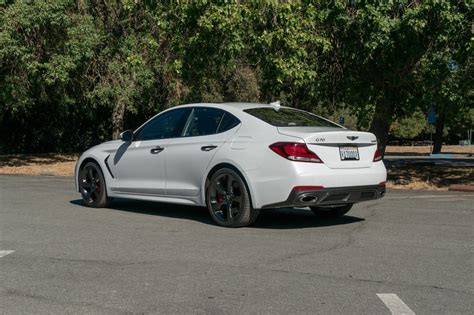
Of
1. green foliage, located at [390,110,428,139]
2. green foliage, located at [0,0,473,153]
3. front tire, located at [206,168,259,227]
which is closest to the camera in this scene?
front tire, located at [206,168,259,227]

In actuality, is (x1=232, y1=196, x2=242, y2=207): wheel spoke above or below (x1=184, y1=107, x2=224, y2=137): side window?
below

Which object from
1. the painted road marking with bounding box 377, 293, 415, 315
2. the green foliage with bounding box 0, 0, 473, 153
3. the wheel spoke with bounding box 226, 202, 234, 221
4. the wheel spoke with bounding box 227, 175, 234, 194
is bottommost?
the painted road marking with bounding box 377, 293, 415, 315

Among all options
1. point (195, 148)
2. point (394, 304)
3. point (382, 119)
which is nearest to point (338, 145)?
point (195, 148)

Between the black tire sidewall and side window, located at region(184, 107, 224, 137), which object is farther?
side window, located at region(184, 107, 224, 137)

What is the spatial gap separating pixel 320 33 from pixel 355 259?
1069 cm

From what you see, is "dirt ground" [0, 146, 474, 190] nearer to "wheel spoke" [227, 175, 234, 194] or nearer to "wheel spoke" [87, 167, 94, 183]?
"wheel spoke" [87, 167, 94, 183]

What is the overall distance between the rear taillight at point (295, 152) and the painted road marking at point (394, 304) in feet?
8.69

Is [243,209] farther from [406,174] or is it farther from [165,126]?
[406,174]

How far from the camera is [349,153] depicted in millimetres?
7613

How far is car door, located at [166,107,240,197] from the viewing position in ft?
26.3

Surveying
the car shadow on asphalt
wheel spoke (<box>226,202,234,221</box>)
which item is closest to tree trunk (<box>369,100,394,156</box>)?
the car shadow on asphalt

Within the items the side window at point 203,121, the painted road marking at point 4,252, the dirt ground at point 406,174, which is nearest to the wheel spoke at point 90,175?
the side window at point 203,121

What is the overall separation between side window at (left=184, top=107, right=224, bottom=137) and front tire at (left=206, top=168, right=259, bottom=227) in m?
0.72

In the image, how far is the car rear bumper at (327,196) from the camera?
7.16 m
